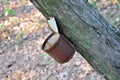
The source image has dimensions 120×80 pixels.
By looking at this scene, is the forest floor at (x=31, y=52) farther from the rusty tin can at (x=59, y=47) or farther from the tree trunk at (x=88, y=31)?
the rusty tin can at (x=59, y=47)

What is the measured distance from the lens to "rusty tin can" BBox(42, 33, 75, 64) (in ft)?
5.49

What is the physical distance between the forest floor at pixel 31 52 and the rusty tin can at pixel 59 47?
63.0 inches

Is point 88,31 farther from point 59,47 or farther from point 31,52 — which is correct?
point 31,52

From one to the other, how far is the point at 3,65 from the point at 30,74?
58 centimetres

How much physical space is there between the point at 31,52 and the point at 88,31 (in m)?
2.77

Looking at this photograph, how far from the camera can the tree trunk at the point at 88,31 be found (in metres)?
1.63

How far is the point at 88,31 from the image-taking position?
1.69 meters

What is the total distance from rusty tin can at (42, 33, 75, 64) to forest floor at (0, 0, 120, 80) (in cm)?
160

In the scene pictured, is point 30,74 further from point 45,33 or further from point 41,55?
point 45,33

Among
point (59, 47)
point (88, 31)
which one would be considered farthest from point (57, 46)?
point (88, 31)

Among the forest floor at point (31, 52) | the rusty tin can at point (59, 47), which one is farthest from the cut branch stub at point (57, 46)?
the forest floor at point (31, 52)

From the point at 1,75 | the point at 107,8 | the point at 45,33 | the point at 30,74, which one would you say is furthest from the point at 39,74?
the point at 107,8

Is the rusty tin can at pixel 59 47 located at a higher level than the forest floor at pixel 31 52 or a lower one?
A: higher

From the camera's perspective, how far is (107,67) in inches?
71.4
